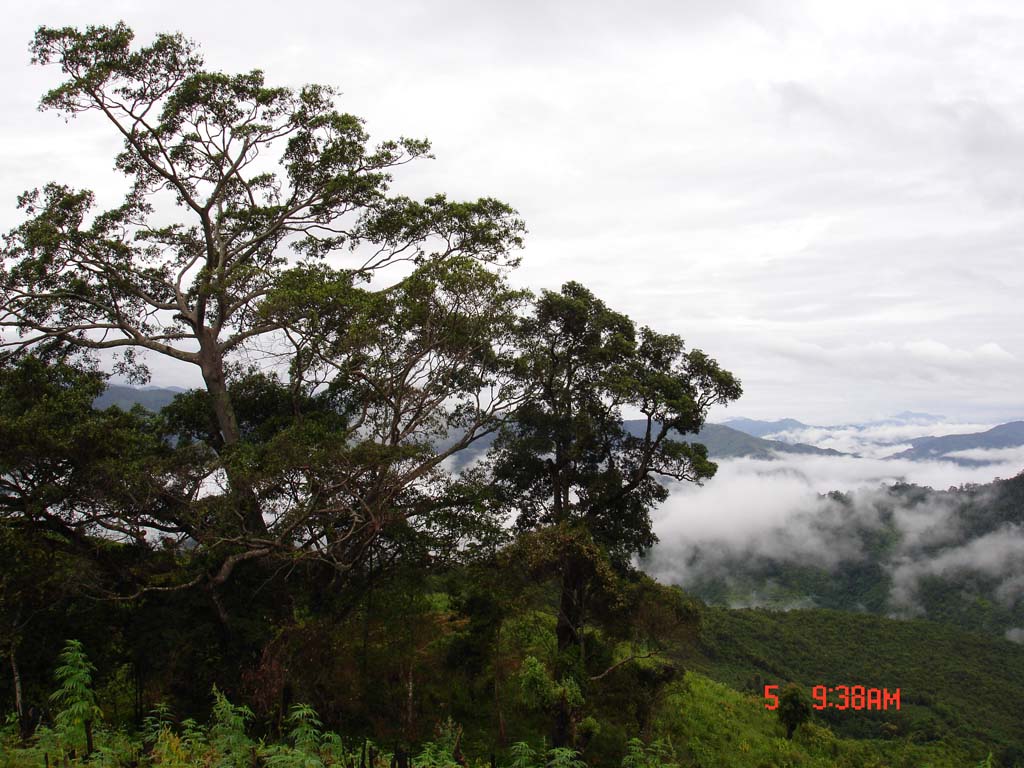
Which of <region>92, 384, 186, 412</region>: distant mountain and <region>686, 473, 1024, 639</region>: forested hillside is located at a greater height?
<region>92, 384, 186, 412</region>: distant mountain

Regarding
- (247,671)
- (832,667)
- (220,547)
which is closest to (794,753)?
(247,671)

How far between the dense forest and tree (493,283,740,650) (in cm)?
8

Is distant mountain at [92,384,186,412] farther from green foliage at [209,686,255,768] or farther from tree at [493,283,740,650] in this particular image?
tree at [493,283,740,650]

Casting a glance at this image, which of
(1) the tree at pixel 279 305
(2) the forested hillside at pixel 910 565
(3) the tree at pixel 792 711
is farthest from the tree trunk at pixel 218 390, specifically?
(2) the forested hillside at pixel 910 565

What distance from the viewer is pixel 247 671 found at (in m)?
12.3

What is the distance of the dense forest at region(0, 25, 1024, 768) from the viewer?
38.6 feet

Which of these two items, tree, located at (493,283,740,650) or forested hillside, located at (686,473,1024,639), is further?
forested hillside, located at (686,473,1024,639)

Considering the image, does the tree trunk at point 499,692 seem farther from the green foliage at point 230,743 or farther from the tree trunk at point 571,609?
the green foliage at point 230,743

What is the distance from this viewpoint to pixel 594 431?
53.3ft

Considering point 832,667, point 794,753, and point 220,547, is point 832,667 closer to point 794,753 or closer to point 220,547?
point 794,753

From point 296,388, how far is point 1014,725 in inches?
3564

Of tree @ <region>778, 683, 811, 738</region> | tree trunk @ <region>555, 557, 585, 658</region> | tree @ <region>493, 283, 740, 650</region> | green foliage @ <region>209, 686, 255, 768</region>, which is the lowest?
tree @ <region>778, 683, 811, 738</region>

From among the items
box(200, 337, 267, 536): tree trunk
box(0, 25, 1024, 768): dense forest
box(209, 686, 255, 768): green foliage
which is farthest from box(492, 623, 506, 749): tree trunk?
box(209, 686, 255, 768): green foliage

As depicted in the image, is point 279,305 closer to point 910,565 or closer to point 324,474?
point 324,474
